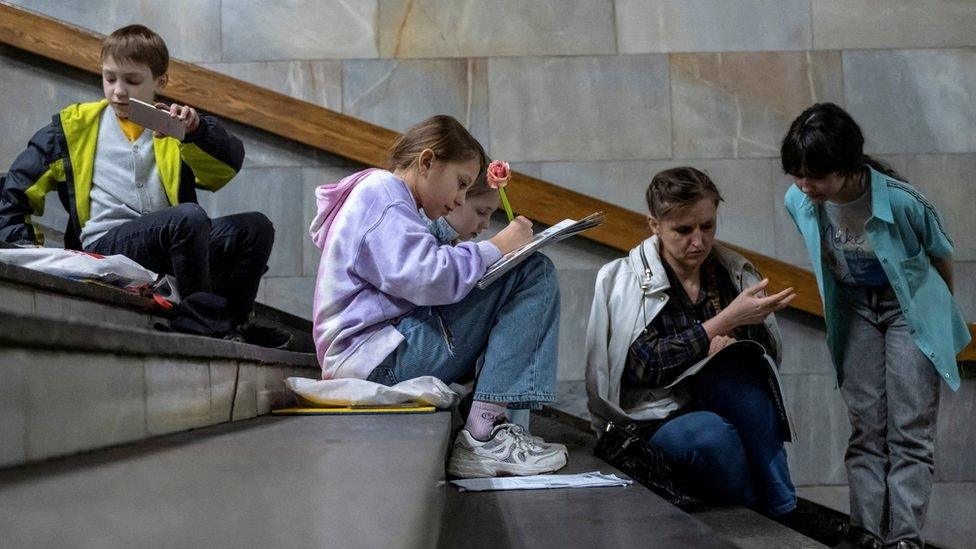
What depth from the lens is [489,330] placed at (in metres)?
1.88

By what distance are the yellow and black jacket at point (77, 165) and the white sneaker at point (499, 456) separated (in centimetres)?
134

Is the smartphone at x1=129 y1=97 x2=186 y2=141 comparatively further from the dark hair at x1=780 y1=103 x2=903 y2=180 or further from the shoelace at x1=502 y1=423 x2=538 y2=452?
the dark hair at x1=780 y1=103 x2=903 y2=180

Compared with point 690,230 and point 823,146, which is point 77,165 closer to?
point 690,230

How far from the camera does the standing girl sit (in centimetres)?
246

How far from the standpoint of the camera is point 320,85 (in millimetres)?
3684

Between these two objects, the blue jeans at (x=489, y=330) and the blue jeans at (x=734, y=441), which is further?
the blue jeans at (x=734, y=441)

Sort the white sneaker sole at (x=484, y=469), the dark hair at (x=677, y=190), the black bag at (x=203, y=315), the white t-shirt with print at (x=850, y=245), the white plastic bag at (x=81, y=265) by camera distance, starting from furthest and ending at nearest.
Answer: the white t-shirt with print at (x=850, y=245), the dark hair at (x=677, y=190), the black bag at (x=203, y=315), the white plastic bag at (x=81, y=265), the white sneaker sole at (x=484, y=469)

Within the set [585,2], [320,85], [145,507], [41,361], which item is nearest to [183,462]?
[41,361]

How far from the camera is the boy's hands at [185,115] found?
97.7 inches

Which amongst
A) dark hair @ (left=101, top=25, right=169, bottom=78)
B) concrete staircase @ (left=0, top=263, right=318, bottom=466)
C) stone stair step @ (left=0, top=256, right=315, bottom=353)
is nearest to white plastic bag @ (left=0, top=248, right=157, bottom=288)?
stone stair step @ (left=0, top=256, right=315, bottom=353)

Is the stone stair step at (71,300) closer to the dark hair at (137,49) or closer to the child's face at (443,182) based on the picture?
the child's face at (443,182)

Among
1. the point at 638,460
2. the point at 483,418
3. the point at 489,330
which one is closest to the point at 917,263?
the point at 638,460

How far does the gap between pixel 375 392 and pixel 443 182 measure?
1.70 ft

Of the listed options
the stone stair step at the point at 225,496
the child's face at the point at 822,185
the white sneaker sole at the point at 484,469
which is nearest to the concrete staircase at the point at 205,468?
the stone stair step at the point at 225,496
